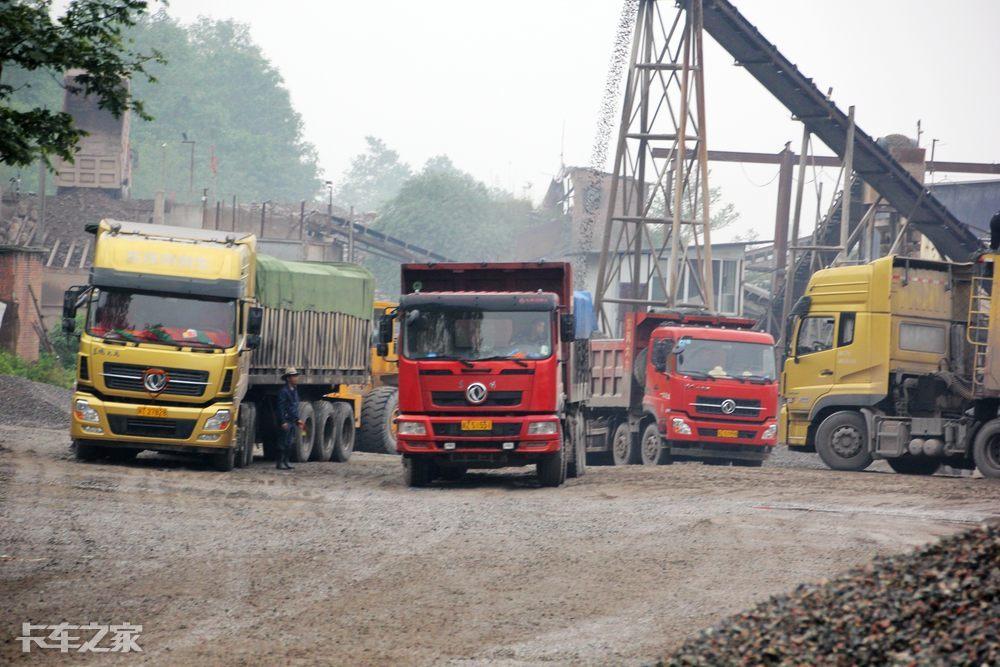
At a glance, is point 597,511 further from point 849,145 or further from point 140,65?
point 849,145

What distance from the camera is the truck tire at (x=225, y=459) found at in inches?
816

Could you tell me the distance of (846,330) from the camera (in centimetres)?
2438

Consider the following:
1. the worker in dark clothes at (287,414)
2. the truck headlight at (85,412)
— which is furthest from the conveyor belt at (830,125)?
the truck headlight at (85,412)

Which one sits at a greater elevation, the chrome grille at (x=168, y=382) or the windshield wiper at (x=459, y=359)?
the windshield wiper at (x=459, y=359)

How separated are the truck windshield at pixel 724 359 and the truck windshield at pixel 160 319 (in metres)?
9.84

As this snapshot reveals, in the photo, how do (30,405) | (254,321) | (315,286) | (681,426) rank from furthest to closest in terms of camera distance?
(30,405) → (681,426) → (315,286) → (254,321)

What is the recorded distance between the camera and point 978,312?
73.2ft

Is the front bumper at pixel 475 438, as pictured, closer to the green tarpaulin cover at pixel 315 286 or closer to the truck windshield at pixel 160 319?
the truck windshield at pixel 160 319

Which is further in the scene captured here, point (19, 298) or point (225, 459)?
point (19, 298)

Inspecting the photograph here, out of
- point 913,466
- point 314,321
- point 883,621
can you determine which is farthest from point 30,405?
point 883,621

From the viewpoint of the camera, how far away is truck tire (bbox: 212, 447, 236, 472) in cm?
→ 2073

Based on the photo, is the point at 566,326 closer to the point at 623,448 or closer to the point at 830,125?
the point at 623,448

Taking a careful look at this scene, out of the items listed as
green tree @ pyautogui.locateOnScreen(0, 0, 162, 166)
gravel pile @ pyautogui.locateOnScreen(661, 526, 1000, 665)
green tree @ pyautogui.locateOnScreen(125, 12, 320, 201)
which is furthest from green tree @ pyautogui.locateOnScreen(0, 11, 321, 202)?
gravel pile @ pyautogui.locateOnScreen(661, 526, 1000, 665)

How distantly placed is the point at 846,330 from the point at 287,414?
417 inches
